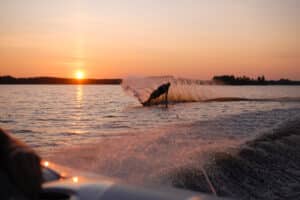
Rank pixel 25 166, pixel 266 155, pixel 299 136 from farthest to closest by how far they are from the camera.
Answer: pixel 299 136
pixel 266 155
pixel 25 166

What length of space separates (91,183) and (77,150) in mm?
6359

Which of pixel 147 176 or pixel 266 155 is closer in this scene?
pixel 147 176

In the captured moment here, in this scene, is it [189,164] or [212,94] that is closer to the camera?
[189,164]

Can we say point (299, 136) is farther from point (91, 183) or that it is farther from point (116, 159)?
point (91, 183)

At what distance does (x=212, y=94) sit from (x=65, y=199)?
38.2 metres

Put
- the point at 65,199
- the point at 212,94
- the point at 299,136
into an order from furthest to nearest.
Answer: the point at 212,94 → the point at 299,136 → the point at 65,199

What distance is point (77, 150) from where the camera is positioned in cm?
882

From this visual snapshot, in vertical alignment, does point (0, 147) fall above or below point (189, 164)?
above

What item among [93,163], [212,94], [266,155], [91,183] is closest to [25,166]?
[91,183]

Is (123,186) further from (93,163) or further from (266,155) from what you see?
(266,155)

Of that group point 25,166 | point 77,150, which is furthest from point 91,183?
point 77,150

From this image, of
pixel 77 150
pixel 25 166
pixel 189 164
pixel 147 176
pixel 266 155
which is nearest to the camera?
pixel 25 166

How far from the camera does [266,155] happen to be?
304 inches

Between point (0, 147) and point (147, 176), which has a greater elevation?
point (0, 147)
